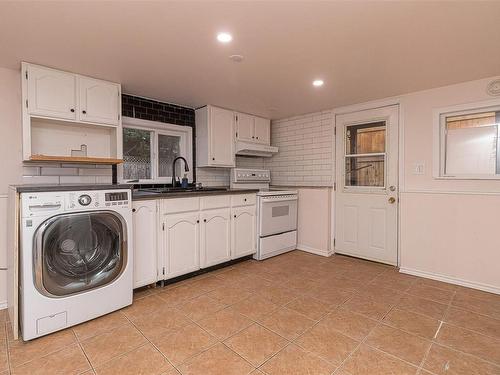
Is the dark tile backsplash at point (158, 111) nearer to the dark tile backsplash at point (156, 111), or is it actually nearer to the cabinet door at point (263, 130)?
the dark tile backsplash at point (156, 111)

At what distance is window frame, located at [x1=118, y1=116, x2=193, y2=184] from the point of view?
3.21 m

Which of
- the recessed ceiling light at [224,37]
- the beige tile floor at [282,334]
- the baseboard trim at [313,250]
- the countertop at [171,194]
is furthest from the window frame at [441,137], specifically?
the recessed ceiling light at [224,37]

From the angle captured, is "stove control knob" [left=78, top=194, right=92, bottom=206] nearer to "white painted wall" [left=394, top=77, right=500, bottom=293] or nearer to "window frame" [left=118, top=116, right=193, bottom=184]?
"window frame" [left=118, top=116, right=193, bottom=184]

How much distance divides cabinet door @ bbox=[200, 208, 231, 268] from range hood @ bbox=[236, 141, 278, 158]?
1.09m

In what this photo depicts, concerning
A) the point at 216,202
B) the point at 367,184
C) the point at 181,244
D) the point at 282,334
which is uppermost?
the point at 367,184

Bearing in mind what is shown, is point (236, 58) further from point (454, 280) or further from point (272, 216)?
point (454, 280)

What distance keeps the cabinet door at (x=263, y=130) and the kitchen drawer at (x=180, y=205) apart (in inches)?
68.2

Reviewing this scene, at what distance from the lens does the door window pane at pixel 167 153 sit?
3.58 metres

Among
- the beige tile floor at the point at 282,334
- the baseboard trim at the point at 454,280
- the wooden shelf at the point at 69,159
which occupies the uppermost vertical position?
the wooden shelf at the point at 69,159

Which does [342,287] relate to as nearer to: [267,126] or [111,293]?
[111,293]

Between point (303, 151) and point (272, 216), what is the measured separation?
1.22m

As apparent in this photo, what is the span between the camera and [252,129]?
4.18 meters

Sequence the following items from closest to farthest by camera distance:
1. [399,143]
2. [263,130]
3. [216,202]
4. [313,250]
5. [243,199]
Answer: [216,202] → [399,143] → [243,199] → [313,250] → [263,130]

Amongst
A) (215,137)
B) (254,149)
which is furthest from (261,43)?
(254,149)
